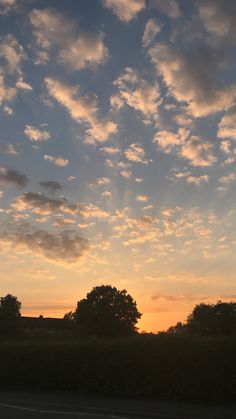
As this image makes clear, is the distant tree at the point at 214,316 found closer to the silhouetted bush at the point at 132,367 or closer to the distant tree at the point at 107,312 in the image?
the distant tree at the point at 107,312

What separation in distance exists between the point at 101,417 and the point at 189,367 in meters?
3.19

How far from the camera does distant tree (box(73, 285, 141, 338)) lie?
71.0 m

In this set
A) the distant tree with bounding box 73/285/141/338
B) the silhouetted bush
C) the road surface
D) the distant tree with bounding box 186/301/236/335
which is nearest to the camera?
the road surface

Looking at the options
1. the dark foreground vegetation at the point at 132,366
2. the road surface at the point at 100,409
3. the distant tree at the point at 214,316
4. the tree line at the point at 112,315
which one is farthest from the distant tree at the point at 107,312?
the road surface at the point at 100,409

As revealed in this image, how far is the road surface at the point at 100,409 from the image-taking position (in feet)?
37.7

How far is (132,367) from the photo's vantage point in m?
14.4

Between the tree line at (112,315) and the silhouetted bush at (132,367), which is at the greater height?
the tree line at (112,315)

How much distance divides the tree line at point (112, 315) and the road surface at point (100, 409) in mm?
53736

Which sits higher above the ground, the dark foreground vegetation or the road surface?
the dark foreground vegetation

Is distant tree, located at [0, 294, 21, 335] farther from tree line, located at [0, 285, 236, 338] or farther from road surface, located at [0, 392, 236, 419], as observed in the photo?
road surface, located at [0, 392, 236, 419]

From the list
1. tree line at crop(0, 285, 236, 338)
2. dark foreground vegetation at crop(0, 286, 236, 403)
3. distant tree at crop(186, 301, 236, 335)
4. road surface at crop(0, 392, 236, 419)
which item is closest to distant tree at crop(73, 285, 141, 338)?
tree line at crop(0, 285, 236, 338)

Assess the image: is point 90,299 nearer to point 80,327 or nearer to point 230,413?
point 80,327

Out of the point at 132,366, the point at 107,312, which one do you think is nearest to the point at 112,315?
the point at 107,312

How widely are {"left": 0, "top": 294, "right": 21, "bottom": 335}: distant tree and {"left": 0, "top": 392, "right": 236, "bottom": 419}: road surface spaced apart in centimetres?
5574
